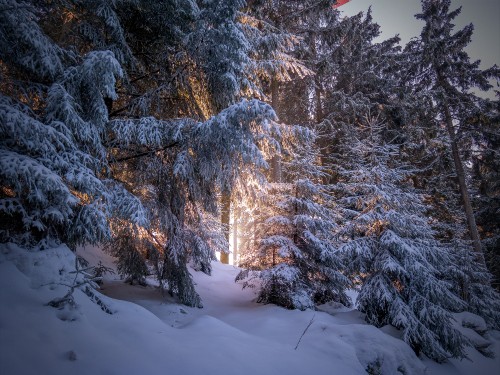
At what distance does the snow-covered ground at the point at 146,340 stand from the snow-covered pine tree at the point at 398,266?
2.54 ft

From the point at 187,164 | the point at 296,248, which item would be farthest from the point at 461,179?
the point at 187,164

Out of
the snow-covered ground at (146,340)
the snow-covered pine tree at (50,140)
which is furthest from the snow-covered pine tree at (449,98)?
the snow-covered pine tree at (50,140)

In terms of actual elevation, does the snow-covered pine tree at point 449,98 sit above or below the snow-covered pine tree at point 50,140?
above

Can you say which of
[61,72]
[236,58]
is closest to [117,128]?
[61,72]

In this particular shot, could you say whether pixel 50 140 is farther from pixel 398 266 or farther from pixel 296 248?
pixel 398 266

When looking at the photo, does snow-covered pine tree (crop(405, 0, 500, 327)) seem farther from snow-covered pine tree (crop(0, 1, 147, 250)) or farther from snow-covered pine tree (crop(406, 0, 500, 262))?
snow-covered pine tree (crop(0, 1, 147, 250))

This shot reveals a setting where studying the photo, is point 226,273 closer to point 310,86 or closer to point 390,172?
point 390,172

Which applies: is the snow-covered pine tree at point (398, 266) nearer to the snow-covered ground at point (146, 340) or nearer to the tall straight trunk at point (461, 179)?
the snow-covered ground at point (146, 340)

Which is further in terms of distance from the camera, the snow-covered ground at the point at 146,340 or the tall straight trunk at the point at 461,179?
the tall straight trunk at the point at 461,179

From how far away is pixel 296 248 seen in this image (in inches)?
316

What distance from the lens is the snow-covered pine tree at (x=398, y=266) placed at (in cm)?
671

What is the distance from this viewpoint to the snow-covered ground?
255 centimetres

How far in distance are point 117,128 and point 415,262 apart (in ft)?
25.7

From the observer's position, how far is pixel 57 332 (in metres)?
2.74
